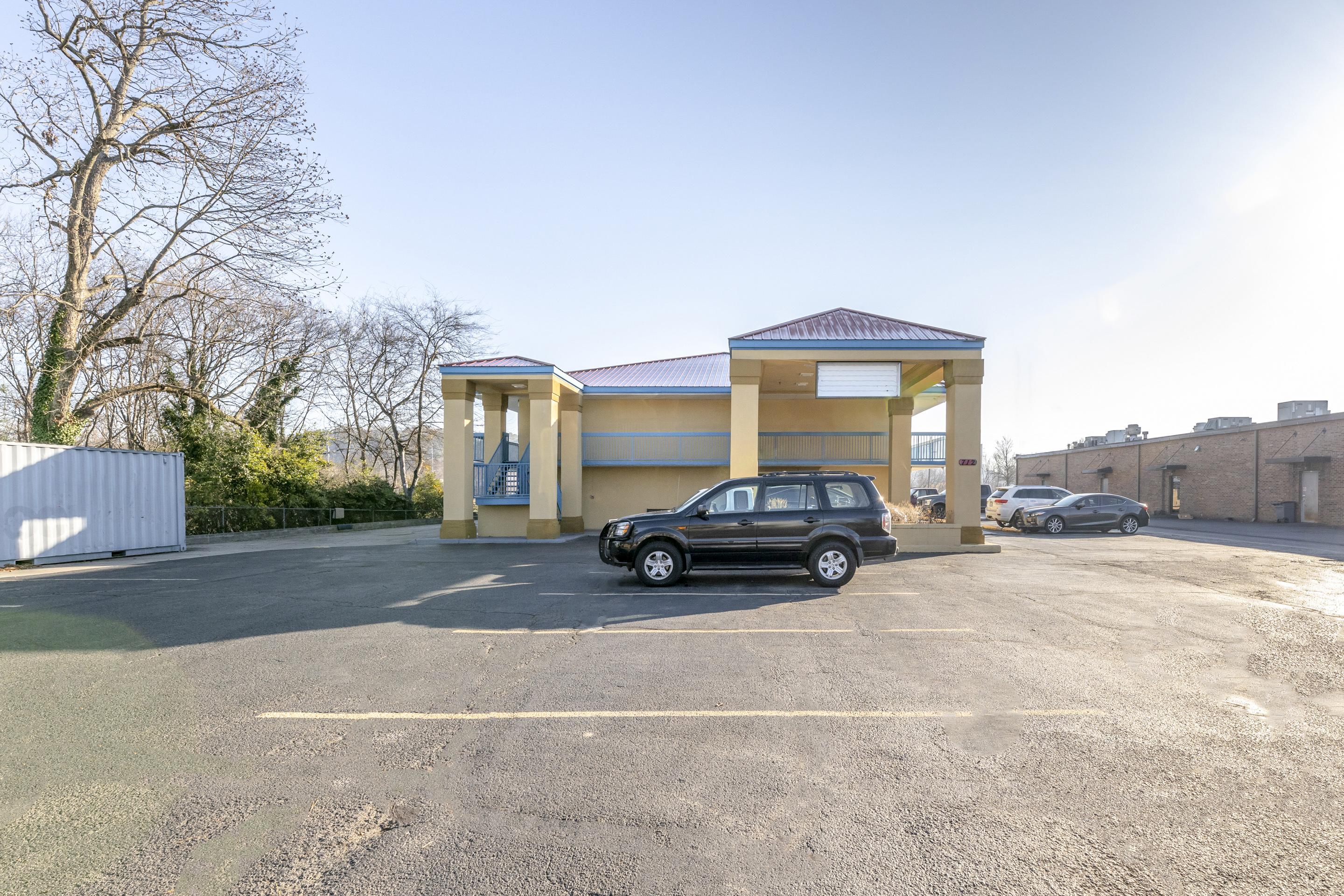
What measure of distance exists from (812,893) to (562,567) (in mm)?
11097

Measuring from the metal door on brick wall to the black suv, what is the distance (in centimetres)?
2941

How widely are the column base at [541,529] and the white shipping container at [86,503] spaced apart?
9.14 meters

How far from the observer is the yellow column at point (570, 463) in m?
23.0

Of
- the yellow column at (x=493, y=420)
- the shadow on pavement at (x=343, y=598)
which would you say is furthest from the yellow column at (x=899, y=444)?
the yellow column at (x=493, y=420)

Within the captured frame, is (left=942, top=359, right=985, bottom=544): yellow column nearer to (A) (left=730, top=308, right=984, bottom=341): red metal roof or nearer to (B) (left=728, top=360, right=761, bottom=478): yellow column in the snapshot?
(A) (left=730, top=308, right=984, bottom=341): red metal roof

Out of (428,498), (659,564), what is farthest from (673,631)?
(428,498)

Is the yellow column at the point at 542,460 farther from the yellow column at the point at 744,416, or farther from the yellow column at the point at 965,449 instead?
the yellow column at the point at 965,449

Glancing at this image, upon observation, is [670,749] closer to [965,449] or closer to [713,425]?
[965,449]

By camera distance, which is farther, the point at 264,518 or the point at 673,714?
the point at 264,518

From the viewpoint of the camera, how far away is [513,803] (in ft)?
12.1

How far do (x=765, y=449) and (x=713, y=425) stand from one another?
206cm

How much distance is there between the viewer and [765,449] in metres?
24.6

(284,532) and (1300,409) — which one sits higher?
(1300,409)

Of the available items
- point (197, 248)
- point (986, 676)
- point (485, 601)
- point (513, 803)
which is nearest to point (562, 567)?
point (485, 601)
